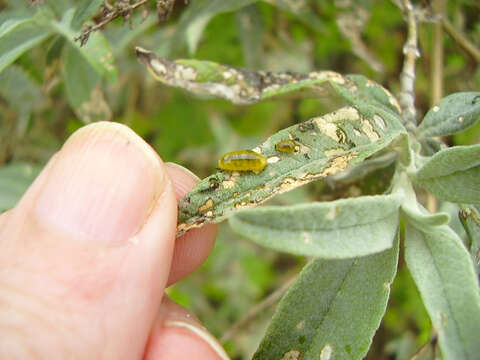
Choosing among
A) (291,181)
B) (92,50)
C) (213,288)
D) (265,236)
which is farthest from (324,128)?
(213,288)

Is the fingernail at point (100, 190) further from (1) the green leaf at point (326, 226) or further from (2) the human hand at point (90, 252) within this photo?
(1) the green leaf at point (326, 226)

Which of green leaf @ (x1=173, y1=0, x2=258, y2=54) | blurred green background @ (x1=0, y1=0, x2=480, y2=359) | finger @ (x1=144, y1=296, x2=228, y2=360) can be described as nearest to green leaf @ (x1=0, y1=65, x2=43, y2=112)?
blurred green background @ (x1=0, y1=0, x2=480, y2=359)

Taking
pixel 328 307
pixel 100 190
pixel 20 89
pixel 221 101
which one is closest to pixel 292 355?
pixel 328 307

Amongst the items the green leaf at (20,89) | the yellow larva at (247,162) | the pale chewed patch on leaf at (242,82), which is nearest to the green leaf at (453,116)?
the pale chewed patch on leaf at (242,82)

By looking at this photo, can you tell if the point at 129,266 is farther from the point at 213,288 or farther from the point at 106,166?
the point at 213,288

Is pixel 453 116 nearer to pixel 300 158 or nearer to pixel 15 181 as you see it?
pixel 300 158

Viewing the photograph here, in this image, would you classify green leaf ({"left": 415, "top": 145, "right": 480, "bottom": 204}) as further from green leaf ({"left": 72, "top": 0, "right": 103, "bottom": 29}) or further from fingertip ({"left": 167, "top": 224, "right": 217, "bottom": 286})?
green leaf ({"left": 72, "top": 0, "right": 103, "bottom": 29})
